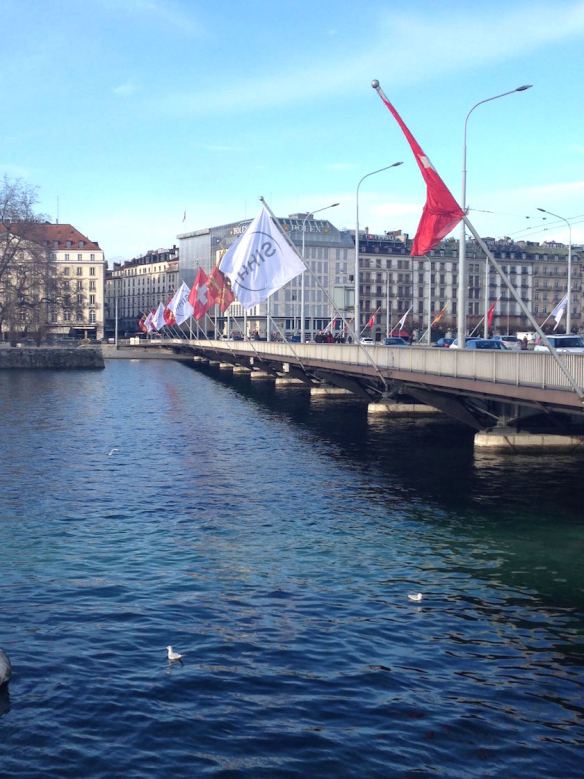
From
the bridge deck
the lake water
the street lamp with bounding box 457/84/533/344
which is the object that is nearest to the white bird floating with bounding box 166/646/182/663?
the lake water

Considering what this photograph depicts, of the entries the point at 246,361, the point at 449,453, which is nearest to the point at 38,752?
the point at 449,453

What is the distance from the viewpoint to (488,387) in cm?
3328

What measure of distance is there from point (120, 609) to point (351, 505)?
1176 centimetres

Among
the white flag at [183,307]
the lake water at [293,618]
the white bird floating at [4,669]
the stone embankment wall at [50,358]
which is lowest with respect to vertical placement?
the lake water at [293,618]

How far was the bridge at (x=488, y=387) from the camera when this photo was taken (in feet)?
96.4

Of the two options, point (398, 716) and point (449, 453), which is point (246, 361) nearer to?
point (449, 453)

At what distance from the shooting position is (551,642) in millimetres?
16562

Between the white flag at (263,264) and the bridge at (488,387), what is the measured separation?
5369 mm

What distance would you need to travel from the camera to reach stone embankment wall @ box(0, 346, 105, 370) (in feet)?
377

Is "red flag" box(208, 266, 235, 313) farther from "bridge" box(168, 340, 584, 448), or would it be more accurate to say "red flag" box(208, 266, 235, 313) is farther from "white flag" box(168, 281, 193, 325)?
"bridge" box(168, 340, 584, 448)

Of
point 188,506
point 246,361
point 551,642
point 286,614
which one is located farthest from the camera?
point 246,361

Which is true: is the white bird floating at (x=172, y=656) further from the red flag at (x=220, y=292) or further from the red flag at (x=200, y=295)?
the red flag at (x=200, y=295)

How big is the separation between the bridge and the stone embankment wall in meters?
66.1

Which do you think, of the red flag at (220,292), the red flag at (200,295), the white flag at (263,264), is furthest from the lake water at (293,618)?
the red flag at (200,295)
